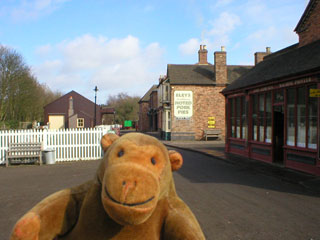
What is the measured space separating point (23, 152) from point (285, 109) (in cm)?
1126

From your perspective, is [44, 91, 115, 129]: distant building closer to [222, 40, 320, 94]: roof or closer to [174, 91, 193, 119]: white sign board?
[174, 91, 193, 119]: white sign board

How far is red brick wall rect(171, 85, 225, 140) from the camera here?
88.8 feet

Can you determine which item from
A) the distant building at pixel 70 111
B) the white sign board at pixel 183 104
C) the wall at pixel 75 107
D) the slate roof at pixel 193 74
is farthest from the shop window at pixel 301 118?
the wall at pixel 75 107

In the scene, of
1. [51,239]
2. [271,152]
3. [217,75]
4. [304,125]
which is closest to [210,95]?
[217,75]

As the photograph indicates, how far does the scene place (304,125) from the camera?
974 centimetres

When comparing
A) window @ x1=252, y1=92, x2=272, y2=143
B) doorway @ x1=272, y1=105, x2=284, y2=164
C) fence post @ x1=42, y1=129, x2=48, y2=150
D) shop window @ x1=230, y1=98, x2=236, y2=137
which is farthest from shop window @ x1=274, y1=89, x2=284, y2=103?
fence post @ x1=42, y1=129, x2=48, y2=150

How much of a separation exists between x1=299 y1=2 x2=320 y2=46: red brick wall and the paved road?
253 inches

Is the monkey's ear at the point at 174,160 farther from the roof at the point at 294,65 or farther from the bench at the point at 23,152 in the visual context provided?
the bench at the point at 23,152

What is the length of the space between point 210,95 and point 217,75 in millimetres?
2044

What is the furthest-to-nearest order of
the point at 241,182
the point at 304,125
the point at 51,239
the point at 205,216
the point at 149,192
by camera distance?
the point at 304,125, the point at 241,182, the point at 205,216, the point at 51,239, the point at 149,192

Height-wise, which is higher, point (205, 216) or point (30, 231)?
point (30, 231)

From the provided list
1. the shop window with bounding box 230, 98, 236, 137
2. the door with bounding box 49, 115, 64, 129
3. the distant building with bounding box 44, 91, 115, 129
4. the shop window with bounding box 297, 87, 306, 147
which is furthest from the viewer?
the door with bounding box 49, 115, 64, 129

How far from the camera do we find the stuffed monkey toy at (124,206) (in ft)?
6.04

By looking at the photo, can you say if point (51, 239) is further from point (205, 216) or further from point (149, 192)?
point (205, 216)
